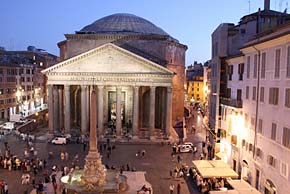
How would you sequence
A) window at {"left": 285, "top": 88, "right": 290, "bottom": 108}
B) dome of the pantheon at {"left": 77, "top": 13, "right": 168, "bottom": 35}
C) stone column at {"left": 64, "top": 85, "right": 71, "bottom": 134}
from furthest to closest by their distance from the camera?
1. dome of the pantheon at {"left": 77, "top": 13, "right": 168, "bottom": 35}
2. stone column at {"left": 64, "top": 85, "right": 71, "bottom": 134}
3. window at {"left": 285, "top": 88, "right": 290, "bottom": 108}

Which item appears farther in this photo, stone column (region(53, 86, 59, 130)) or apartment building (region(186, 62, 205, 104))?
apartment building (region(186, 62, 205, 104))

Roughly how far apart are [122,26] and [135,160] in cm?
3478

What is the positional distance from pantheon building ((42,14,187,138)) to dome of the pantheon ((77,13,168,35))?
678 centimetres

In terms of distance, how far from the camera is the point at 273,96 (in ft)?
71.9

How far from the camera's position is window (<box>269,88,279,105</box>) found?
21.4 meters

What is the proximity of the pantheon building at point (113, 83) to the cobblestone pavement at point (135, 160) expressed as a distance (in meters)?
4.60

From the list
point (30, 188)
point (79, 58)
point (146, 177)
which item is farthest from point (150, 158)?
point (79, 58)

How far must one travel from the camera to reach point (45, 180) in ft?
88.8

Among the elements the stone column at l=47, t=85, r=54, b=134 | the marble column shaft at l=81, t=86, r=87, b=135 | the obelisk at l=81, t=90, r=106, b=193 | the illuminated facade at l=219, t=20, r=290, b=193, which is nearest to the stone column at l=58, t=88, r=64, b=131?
the stone column at l=47, t=85, r=54, b=134

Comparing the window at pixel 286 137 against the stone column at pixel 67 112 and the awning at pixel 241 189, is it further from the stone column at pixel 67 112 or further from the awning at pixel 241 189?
the stone column at pixel 67 112

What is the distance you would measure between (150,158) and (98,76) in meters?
14.4

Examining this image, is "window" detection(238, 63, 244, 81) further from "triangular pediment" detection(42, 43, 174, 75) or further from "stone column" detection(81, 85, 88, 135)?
"stone column" detection(81, 85, 88, 135)

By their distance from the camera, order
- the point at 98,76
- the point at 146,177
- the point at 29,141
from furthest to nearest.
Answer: the point at 98,76
the point at 29,141
the point at 146,177

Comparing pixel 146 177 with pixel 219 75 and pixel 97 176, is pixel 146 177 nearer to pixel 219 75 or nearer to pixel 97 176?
pixel 97 176
